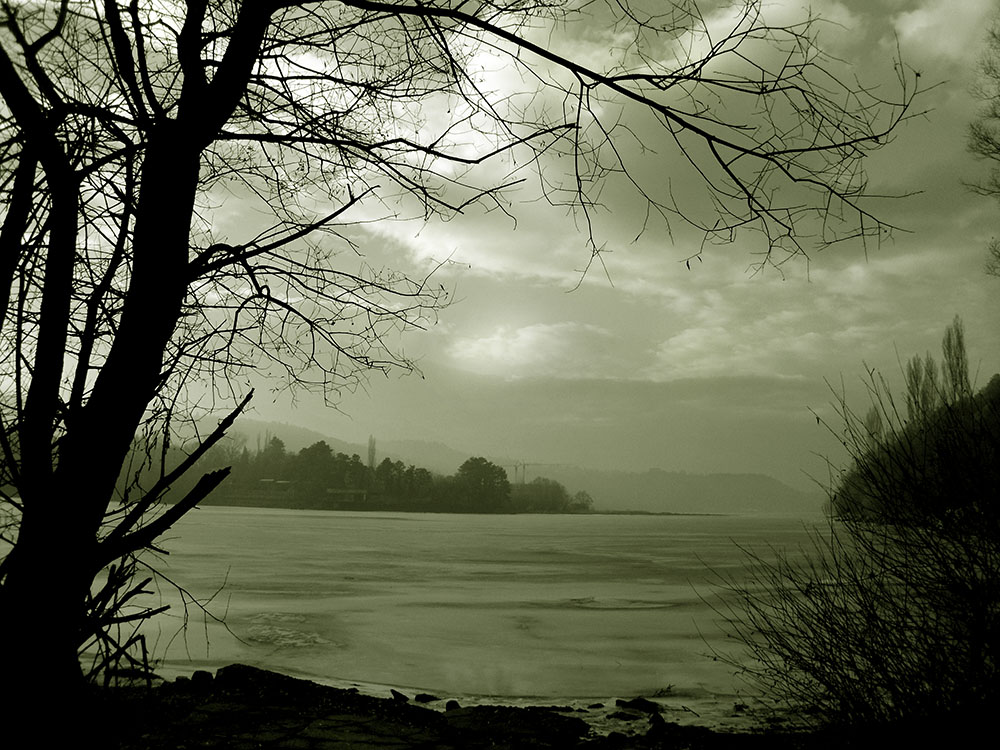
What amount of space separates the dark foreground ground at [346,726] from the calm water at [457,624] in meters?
0.69

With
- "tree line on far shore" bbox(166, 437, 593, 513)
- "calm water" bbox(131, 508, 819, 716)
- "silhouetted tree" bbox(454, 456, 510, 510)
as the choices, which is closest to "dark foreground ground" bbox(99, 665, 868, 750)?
"calm water" bbox(131, 508, 819, 716)

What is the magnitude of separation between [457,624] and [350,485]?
3936 inches

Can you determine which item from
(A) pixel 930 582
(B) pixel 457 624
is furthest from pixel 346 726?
(B) pixel 457 624

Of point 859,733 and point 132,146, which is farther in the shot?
point 859,733

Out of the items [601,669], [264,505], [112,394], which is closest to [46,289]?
[112,394]

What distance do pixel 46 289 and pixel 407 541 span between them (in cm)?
4071

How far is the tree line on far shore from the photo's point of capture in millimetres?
107750

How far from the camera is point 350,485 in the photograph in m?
112

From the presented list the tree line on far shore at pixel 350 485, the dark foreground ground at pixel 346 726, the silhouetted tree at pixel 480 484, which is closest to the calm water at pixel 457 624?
the dark foreground ground at pixel 346 726

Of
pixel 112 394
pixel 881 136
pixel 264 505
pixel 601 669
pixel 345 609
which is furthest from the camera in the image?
pixel 264 505

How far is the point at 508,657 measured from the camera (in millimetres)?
11820

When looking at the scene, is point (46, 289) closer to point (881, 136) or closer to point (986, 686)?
point (881, 136)

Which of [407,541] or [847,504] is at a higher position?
[847,504]

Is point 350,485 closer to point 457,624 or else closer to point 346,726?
point 457,624
